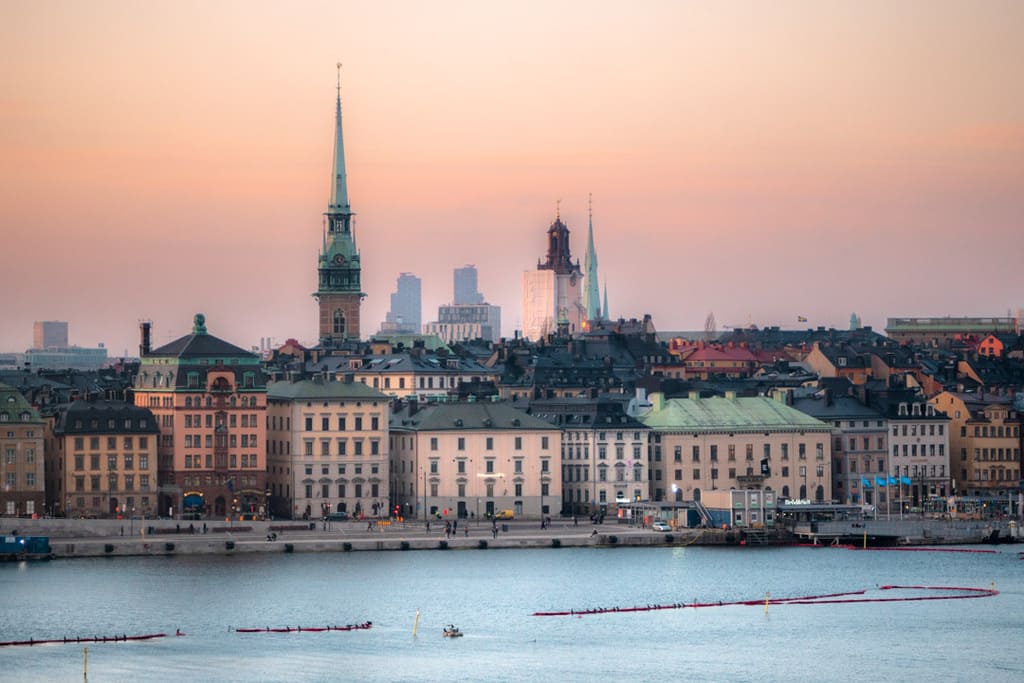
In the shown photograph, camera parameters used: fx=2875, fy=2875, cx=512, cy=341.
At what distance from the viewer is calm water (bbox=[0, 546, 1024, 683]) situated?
10056cm

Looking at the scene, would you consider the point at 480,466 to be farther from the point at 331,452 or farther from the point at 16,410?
the point at 16,410

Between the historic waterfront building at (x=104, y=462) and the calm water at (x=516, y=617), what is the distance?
1452 cm

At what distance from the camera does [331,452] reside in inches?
6038

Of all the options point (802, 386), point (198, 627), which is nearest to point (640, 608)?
point (198, 627)

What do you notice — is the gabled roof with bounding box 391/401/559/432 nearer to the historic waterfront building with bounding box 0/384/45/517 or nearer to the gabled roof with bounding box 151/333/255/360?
the gabled roof with bounding box 151/333/255/360

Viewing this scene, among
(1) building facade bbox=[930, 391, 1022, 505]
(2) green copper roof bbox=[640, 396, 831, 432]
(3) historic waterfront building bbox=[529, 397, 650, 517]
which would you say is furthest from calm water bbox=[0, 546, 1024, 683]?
(1) building facade bbox=[930, 391, 1022, 505]

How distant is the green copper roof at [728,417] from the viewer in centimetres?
15788

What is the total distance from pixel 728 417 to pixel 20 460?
39.0 m

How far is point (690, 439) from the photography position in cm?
15725

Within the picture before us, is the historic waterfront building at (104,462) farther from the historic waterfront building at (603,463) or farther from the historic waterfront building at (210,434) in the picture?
the historic waterfront building at (603,463)

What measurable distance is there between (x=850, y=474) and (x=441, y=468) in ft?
81.4

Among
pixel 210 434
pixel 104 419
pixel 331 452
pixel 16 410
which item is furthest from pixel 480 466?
pixel 16 410

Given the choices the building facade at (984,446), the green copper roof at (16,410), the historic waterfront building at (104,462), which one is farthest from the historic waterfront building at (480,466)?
the building facade at (984,446)

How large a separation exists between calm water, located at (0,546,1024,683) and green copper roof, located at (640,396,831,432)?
14815mm
